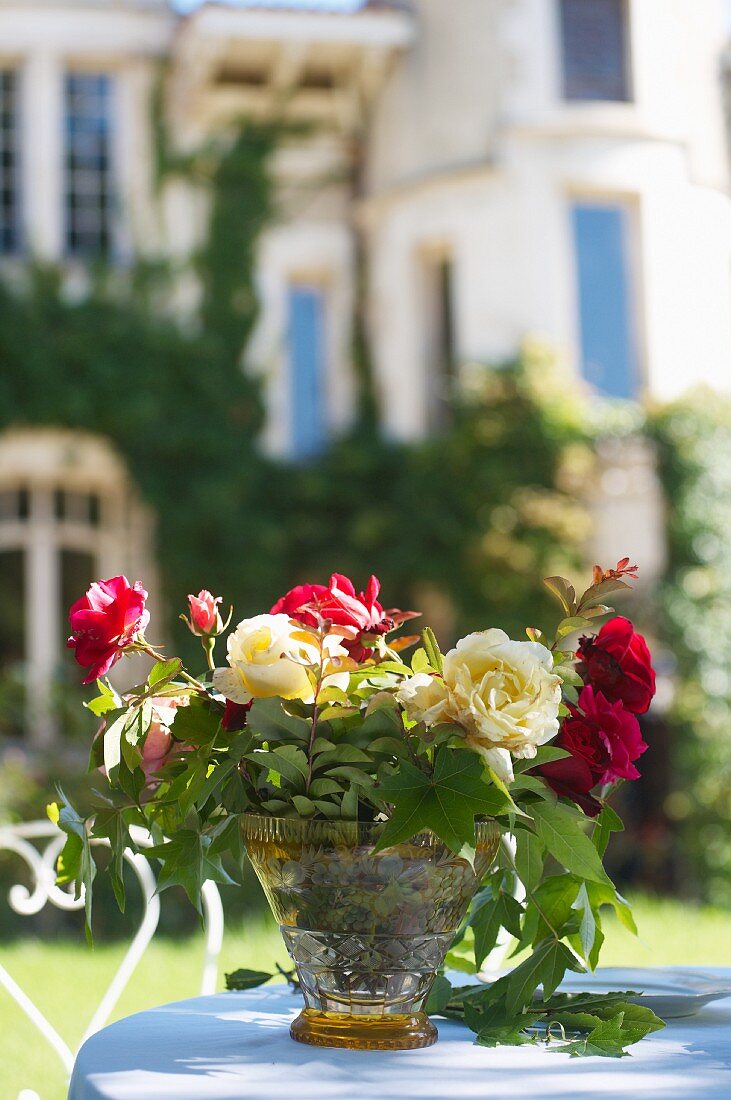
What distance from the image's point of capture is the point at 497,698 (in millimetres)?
1550

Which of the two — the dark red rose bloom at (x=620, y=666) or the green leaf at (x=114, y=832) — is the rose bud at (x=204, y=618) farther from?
the dark red rose bloom at (x=620, y=666)

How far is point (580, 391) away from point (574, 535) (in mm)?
1277

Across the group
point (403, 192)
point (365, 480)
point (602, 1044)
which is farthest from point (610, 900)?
point (403, 192)

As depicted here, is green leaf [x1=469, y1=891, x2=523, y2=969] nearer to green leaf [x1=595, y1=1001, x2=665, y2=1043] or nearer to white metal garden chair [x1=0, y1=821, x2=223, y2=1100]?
green leaf [x1=595, y1=1001, x2=665, y2=1043]

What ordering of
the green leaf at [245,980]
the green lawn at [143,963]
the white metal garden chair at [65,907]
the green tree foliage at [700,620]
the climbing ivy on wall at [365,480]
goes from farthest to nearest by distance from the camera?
the climbing ivy on wall at [365,480] → the green tree foliage at [700,620] → the green lawn at [143,963] → the white metal garden chair at [65,907] → the green leaf at [245,980]

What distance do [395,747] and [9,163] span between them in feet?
37.3

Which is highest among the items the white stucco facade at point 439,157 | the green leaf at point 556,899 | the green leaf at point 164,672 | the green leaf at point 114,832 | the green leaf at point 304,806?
the white stucco facade at point 439,157

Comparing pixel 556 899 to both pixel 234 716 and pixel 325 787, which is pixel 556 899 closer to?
pixel 325 787

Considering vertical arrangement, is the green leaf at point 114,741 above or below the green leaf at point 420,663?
below

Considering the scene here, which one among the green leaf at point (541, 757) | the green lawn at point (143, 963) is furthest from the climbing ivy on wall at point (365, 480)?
the green leaf at point (541, 757)

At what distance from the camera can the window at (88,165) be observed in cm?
1179

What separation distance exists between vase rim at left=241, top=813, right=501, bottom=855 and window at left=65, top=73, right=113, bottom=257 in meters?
10.7

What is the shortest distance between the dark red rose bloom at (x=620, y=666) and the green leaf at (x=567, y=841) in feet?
0.52

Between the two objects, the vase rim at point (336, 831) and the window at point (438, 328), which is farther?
the window at point (438, 328)
